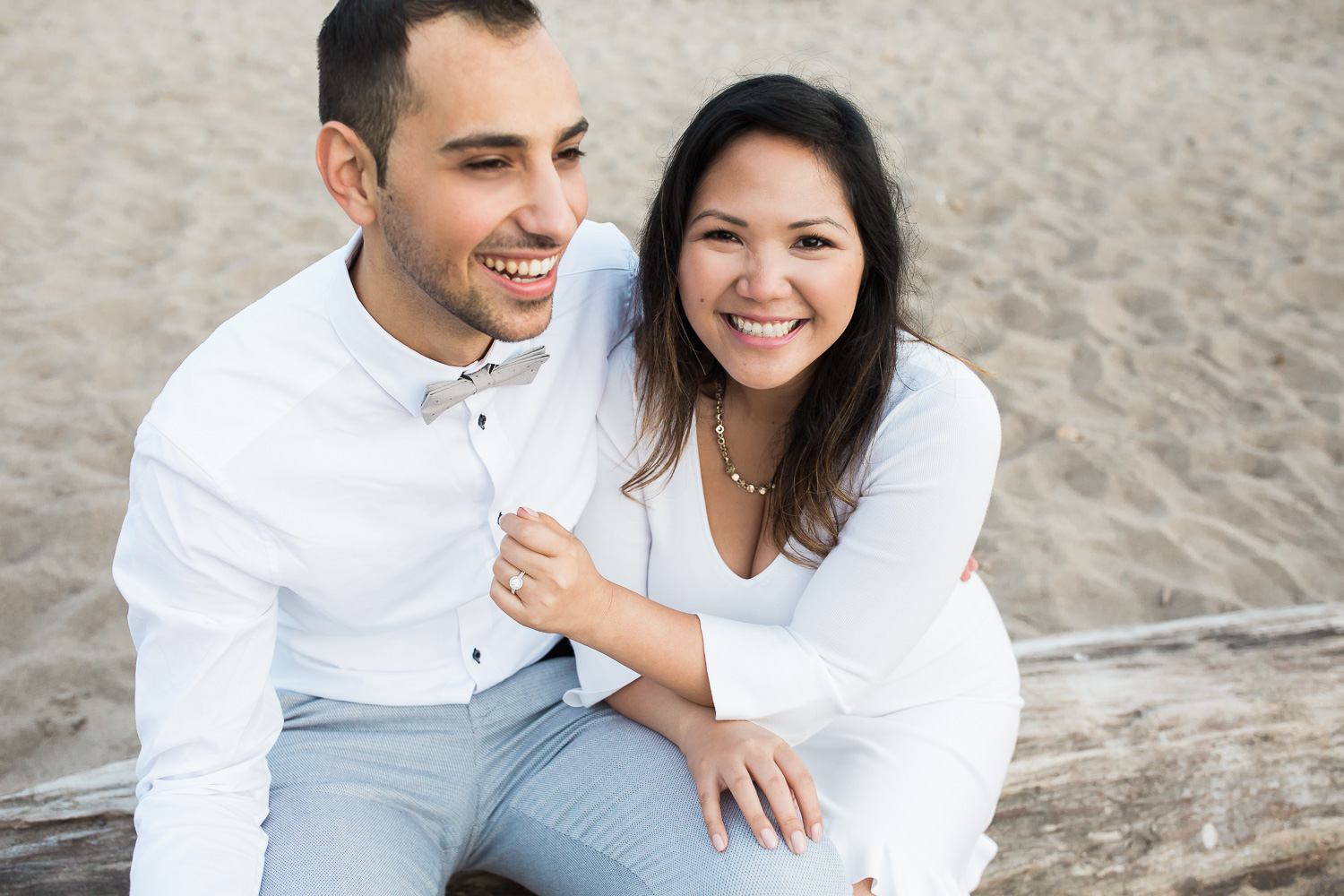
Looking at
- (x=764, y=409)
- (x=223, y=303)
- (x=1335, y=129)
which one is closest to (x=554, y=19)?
(x=223, y=303)

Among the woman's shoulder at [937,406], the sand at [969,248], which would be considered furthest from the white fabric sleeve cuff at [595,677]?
the sand at [969,248]

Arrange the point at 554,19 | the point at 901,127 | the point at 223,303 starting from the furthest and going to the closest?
the point at 554,19 < the point at 901,127 < the point at 223,303

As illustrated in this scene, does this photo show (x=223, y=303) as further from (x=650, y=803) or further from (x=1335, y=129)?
(x=1335, y=129)

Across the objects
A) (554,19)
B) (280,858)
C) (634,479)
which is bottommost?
(280,858)

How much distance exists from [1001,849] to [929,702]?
41cm

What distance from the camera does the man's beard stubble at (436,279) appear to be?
1769 mm

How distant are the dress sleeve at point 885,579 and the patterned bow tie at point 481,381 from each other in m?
0.59

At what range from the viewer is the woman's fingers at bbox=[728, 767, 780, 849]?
5.83 feet

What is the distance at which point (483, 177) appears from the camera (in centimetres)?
174

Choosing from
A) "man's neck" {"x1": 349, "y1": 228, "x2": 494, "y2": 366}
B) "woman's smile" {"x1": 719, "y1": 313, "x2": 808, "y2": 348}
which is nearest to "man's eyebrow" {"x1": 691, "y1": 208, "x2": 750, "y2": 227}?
"woman's smile" {"x1": 719, "y1": 313, "x2": 808, "y2": 348}

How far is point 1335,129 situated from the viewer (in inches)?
250

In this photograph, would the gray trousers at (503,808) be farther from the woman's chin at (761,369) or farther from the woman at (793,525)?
the woman's chin at (761,369)

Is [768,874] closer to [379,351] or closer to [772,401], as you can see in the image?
[772,401]

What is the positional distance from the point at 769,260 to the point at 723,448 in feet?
1.57
